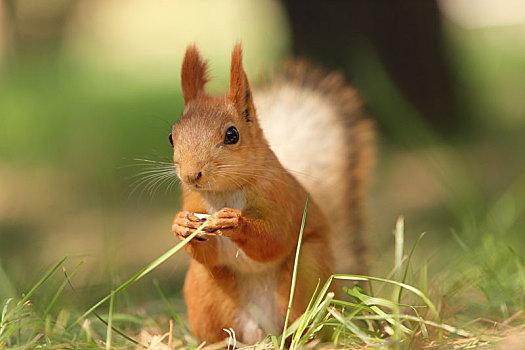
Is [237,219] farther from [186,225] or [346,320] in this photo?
[346,320]

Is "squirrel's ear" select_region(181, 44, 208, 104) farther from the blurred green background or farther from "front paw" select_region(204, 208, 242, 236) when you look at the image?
"front paw" select_region(204, 208, 242, 236)

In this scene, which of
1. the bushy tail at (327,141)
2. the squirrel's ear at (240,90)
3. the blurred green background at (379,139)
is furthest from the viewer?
the blurred green background at (379,139)

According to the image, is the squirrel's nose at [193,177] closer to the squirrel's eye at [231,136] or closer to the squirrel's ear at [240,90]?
the squirrel's eye at [231,136]

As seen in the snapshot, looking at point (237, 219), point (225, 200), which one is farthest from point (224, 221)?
point (225, 200)

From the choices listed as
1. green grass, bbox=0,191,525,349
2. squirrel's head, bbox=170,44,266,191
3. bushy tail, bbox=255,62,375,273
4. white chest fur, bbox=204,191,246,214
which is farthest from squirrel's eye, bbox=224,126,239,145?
bushy tail, bbox=255,62,375,273

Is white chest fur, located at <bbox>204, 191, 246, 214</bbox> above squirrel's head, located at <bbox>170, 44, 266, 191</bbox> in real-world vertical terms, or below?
below

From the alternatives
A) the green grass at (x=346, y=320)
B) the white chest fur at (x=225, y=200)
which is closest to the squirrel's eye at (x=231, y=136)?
the white chest fur at (x=225, y=200)
